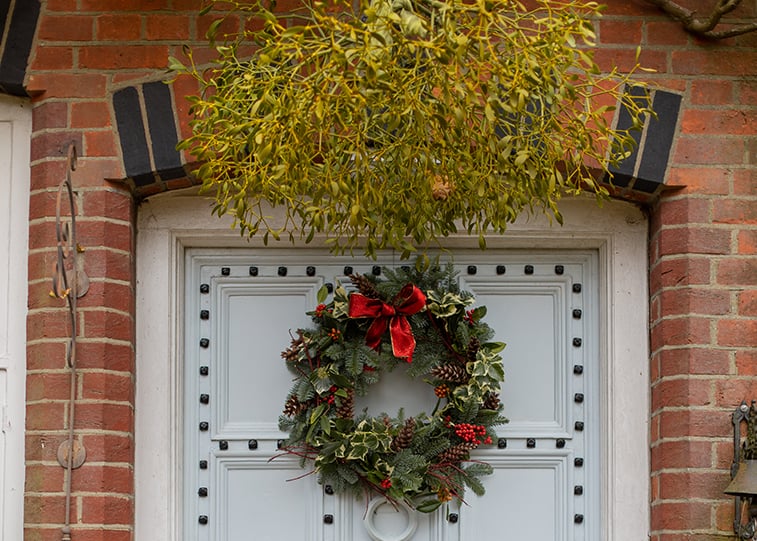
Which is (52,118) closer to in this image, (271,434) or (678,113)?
(271,434)

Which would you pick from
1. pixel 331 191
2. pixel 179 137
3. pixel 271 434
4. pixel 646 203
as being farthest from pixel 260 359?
pixel 646 203

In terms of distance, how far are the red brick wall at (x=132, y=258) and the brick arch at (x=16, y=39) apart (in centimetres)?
3

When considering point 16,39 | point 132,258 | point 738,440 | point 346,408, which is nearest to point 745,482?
point 738,440

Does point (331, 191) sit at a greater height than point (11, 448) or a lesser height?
greater

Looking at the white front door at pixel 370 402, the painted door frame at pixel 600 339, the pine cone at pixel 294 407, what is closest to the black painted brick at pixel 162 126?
the painted door frame at pixel 600 339

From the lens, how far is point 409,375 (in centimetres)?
362

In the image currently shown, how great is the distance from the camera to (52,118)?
3.55 meters

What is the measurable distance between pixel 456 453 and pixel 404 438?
0.50 feet

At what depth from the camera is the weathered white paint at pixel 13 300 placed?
354cm

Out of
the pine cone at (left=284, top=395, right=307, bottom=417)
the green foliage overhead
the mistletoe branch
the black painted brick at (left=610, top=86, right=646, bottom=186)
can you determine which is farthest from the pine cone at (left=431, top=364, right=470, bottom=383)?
the mistletoe branch

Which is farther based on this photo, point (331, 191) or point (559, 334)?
point (559, 334)

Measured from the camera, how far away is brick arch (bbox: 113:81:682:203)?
3510 mm

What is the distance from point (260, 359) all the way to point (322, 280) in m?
0.29

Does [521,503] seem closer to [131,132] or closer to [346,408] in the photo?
[346,408]
